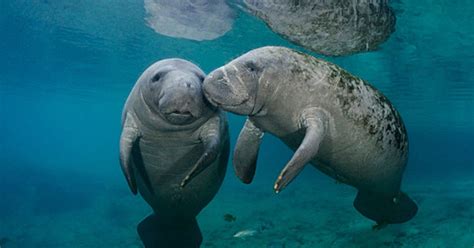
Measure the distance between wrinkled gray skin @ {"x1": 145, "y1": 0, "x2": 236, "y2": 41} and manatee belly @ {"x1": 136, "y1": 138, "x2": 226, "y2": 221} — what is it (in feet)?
25.2

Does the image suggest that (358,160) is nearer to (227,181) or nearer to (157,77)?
(157,77)

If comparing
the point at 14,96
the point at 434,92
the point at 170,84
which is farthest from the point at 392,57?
the point at 14,96

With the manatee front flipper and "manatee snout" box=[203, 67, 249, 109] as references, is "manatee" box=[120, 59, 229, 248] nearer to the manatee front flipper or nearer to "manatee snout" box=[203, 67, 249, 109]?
"manatee snout" box=[203, 67, 249, 109]

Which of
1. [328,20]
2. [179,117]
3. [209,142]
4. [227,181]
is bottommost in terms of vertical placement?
[227,181]

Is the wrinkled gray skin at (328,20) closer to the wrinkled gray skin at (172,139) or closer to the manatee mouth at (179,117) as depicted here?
the wrinkled gray skin at (172,139)

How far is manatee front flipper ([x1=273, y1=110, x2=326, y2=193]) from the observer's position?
3.57 m

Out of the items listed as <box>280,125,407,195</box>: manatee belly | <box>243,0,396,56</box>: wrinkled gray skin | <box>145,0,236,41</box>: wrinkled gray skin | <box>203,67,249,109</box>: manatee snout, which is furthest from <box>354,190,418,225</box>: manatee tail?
<box>145,0,236,41</box>: wrinkled gray skin

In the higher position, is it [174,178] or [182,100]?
[182,100]

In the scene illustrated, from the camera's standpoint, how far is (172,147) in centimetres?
498

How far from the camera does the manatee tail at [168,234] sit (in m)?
5.79

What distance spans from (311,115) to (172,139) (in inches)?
70.4

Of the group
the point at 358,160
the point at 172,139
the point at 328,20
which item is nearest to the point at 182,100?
the point at 172,139

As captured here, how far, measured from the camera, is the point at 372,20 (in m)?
10.1

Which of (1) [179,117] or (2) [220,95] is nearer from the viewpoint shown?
(2) [220,95]
